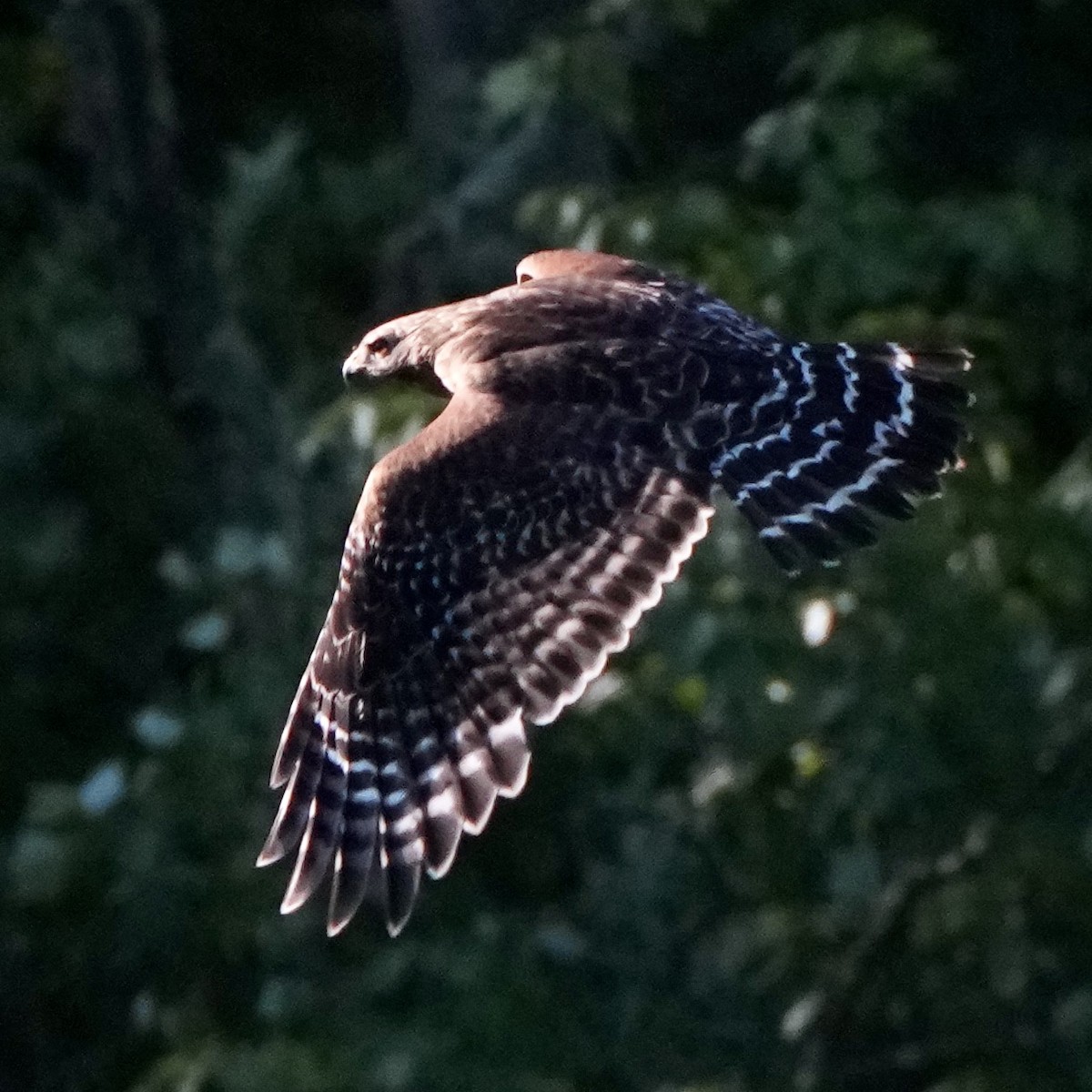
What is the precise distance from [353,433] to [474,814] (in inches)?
67.1

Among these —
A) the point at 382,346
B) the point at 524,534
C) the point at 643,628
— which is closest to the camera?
the point at 524,534

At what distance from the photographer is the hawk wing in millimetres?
5148

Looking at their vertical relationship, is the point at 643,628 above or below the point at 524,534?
below

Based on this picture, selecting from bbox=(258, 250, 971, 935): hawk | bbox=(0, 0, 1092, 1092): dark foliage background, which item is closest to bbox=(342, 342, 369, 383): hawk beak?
bbox=(0, 0, 1092, 1092): dark foliage background

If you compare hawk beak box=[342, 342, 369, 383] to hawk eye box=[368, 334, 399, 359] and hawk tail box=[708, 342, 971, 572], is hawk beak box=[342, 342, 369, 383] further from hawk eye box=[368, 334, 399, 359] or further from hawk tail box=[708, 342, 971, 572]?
hawk tail box=[708, 342, 971, 572]

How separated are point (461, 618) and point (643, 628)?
2.23m

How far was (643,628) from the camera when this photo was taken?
7438 millimetres

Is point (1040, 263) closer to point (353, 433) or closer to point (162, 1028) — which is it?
point (353, 433)

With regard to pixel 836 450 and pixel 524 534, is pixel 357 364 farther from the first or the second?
pixel 836 450

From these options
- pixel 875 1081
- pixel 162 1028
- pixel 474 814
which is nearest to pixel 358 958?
pixel 162 1028

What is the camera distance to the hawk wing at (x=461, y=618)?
5148 mm

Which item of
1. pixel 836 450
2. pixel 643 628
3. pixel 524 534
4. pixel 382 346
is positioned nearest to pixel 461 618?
pixel 524 534

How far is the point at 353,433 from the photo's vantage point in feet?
21.9

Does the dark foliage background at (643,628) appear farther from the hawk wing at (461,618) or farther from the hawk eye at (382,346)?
the hawk wing at (461,618)
